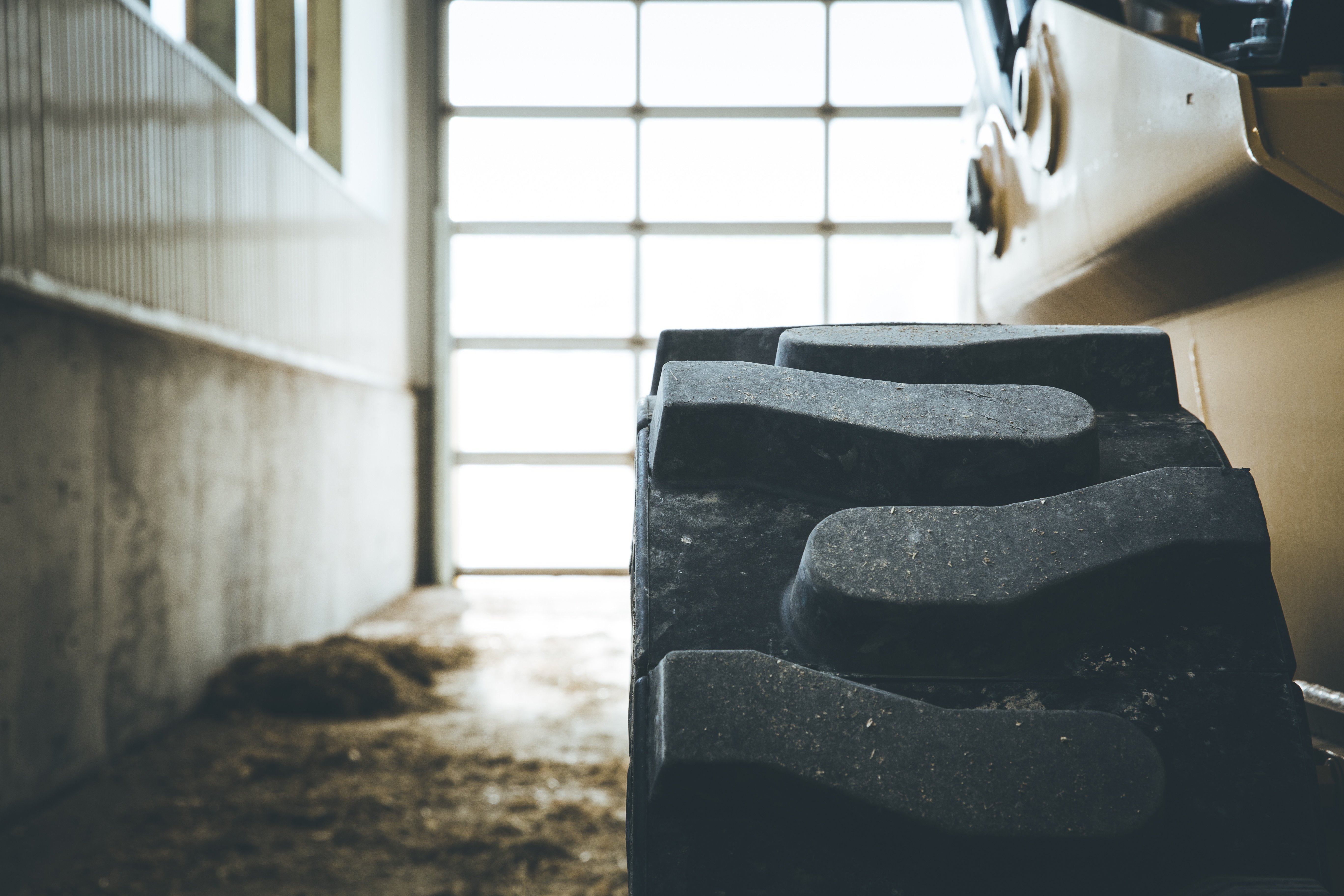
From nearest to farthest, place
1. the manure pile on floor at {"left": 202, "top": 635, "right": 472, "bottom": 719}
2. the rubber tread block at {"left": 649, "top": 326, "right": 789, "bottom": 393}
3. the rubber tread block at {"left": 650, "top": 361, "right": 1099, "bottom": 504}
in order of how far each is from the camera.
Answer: the rubber tread block at {"left": 650, "top": 361, "right": 1099, "bottom": 504} < the rubber tread block at {"left": 649, "top": 326, "right": 789, "bottom": 393} < the manure pile on floor at {"left": 202, "top": 635, "right": 472, "bottom": 719}

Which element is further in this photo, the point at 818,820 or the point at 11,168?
the point at 11,168

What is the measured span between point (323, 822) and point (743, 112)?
6389 millimetres

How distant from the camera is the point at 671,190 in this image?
24.9 ft

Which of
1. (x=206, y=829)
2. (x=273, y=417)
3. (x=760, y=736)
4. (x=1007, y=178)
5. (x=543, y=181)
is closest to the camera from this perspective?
(x=760, y=736)

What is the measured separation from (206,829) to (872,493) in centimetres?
277

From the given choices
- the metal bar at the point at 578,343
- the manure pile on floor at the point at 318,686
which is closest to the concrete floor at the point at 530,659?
the manure pile on floor at the point at 318,686

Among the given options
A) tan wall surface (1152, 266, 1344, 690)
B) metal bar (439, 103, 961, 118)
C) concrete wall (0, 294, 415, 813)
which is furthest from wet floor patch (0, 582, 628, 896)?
metal bar (439, 103, 961, 118)

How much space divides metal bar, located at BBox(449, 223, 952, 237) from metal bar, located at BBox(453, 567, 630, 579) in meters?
2.85

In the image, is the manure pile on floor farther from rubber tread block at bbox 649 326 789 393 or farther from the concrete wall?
rubber tread block at bbox 649 326 789 393

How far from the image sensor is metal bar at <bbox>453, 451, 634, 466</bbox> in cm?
762

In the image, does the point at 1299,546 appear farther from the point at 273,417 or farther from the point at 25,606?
the point at 273,417

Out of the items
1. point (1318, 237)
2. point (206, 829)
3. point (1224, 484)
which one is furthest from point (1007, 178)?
point (206, 829)

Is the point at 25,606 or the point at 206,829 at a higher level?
the point at 25,606

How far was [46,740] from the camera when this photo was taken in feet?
9.86
